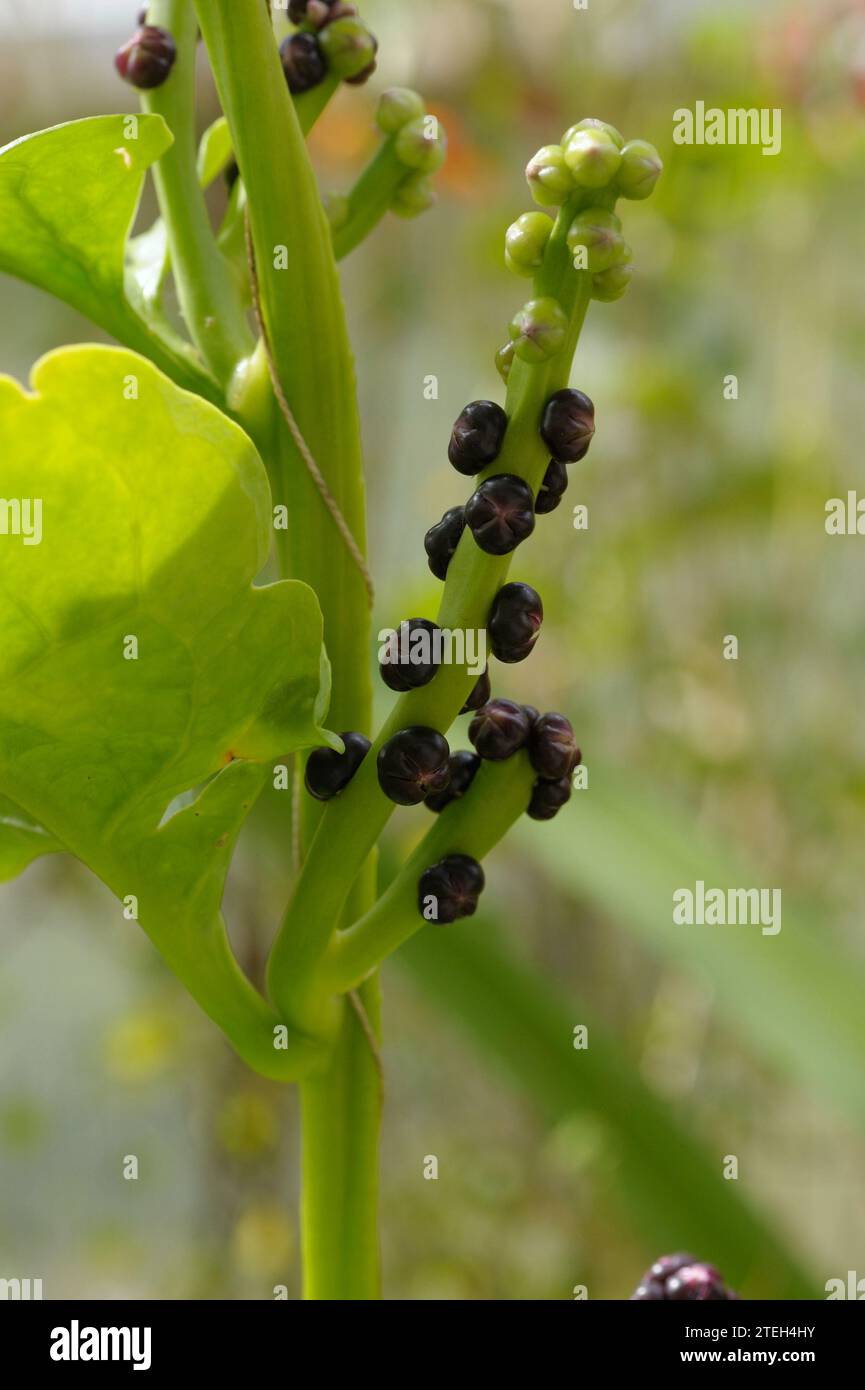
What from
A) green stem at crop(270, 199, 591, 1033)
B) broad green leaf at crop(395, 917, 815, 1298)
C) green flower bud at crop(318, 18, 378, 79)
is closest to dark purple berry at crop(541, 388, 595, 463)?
green stem at crop(270, 199, 591, 1033)

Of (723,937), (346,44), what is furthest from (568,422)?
(723,937)

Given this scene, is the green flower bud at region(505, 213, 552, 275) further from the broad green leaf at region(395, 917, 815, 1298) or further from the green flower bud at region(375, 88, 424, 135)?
the broad green leaf at region(395, 917, 815, 1298)

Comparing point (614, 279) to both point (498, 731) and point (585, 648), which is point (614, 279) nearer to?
point (498, 731)

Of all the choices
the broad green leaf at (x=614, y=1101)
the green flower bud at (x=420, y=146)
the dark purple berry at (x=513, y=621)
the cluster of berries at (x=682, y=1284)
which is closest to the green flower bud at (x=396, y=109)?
the green flower bud at (x=420, y=146)

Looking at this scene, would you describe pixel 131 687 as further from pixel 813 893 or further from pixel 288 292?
pixel 813 893

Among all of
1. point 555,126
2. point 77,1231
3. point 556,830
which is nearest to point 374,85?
point 555,126

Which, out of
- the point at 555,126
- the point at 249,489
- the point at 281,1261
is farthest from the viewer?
the point at 555,126
